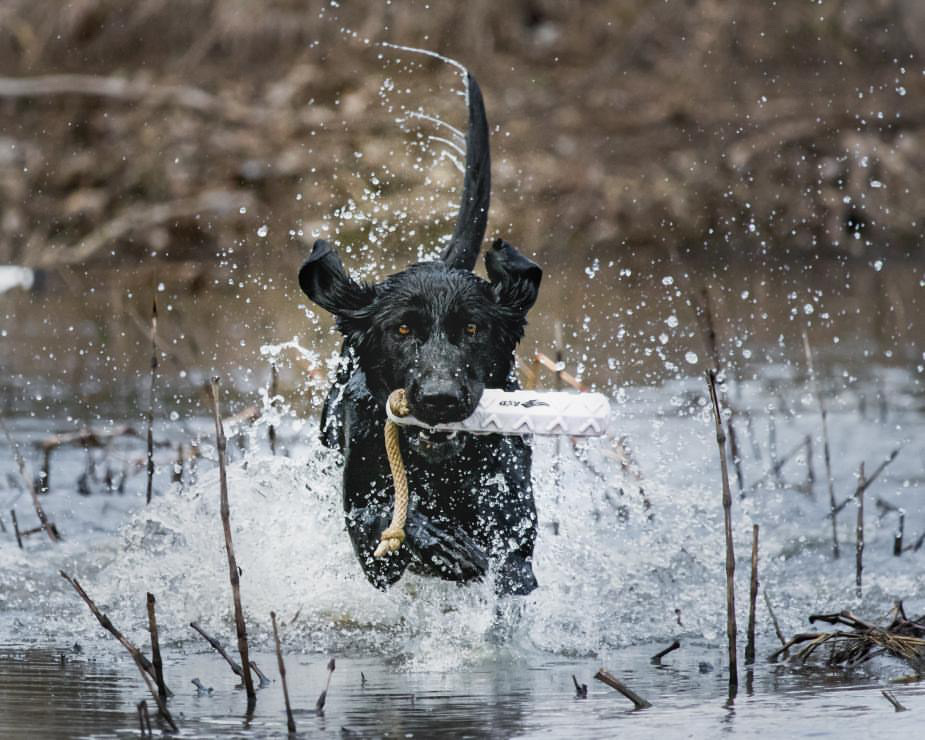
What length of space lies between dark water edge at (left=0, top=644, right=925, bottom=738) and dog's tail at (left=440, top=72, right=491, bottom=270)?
4.63 feet

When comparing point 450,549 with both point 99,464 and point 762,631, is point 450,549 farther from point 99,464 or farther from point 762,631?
point 99,464

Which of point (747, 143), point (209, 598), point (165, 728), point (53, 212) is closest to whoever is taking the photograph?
point (165, 728)

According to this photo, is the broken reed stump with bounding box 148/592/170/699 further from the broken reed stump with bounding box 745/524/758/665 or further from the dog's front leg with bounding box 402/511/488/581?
the broken reed stump with bounding box 745/524/758/665

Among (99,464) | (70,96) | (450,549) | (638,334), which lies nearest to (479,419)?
(450,549)

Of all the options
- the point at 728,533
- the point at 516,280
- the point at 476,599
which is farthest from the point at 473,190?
the point at 728,533

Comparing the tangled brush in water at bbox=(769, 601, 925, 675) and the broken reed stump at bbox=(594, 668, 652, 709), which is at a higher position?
the tangled brush in water at bbox=(769, 601, 925, 675)

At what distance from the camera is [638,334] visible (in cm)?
1020

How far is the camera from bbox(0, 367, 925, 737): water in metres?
3.44

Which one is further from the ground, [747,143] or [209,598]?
[747,143]

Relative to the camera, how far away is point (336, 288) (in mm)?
4414

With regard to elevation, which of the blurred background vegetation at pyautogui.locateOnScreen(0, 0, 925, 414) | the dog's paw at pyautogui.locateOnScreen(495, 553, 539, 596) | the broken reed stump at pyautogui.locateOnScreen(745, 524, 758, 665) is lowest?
the broken reed stump at pyautogui.locateOnScreen(745, 524, 758, 665)

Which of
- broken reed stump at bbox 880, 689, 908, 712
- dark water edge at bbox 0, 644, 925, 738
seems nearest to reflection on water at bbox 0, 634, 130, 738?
dark water edge at bbox 0, 644, 925, 738

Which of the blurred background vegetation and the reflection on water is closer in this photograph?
the reflection on water

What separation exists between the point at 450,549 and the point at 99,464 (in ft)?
9.87
